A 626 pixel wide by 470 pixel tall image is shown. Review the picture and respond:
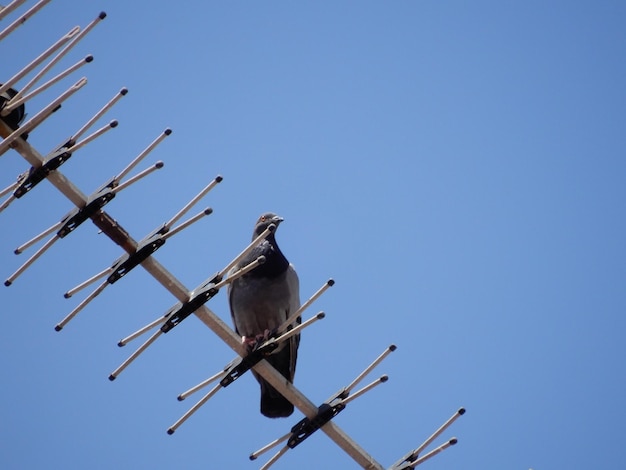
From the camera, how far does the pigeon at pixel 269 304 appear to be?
30.3 ft

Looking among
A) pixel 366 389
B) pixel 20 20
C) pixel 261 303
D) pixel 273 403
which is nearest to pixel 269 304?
pixel 261 303

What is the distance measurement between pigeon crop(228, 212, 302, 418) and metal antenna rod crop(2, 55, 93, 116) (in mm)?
3854

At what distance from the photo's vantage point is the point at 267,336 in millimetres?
8195

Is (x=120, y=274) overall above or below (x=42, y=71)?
below

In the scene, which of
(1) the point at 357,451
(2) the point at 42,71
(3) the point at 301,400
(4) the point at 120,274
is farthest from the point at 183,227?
(1) the point at 357,451

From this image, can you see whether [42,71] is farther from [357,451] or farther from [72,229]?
[357,451]

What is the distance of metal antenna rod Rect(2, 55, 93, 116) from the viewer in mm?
5668

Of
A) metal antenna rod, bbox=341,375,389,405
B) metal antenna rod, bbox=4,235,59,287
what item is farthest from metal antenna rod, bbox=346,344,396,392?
metal antenna rod, bbox=4,235,59,287

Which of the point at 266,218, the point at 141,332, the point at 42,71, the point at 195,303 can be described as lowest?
the point at 141,332

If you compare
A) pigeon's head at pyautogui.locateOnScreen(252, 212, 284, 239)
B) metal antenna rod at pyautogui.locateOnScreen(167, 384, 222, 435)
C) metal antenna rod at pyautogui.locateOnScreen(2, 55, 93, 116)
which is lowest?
metal antenna rod at pyautogui.locateOnScreen(167, 384, 222, 435)

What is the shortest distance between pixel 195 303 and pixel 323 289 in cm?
109

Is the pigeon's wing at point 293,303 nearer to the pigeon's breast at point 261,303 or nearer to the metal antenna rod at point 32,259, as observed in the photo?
the pigeon's breast at point 261,303

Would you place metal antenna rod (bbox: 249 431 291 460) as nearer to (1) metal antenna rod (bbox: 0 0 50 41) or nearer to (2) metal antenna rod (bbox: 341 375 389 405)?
(2) metal antenna rod (bbox: 341 375 389 405)

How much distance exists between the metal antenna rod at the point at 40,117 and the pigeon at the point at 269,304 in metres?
3.76
